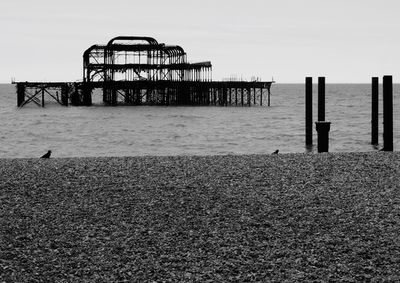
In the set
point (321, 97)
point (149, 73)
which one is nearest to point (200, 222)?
point (321, 97)

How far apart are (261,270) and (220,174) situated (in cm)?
627

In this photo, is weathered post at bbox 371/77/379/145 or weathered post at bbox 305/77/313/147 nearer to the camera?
weathered post at bbox 371/77/379/145

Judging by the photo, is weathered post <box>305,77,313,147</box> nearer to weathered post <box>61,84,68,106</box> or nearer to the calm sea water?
the calm sea water

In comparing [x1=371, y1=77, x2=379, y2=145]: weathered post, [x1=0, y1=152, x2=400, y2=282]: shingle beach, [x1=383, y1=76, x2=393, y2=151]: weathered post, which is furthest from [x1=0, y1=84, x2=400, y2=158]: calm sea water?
[x1=0, y1=152, x2=400, y2=282]: shingle beach

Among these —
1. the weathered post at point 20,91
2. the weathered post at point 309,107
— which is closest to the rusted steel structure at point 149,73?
the weathered post at point 20,91

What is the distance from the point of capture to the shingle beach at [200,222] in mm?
8234

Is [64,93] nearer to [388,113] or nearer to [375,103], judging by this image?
[375,103]

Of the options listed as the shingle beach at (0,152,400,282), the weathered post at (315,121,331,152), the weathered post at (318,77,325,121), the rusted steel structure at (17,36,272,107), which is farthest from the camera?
the rusted steel structure at (17,36,272,107)

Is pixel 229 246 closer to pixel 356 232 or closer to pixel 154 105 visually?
pixel 356 232

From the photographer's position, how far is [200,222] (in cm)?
1025

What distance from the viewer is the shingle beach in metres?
8.23

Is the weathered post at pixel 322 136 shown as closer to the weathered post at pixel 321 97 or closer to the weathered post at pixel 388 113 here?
the weathered post at pixel 388 113

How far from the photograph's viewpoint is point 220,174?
1434 centimetres

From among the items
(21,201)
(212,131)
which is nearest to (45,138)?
(212,131)
